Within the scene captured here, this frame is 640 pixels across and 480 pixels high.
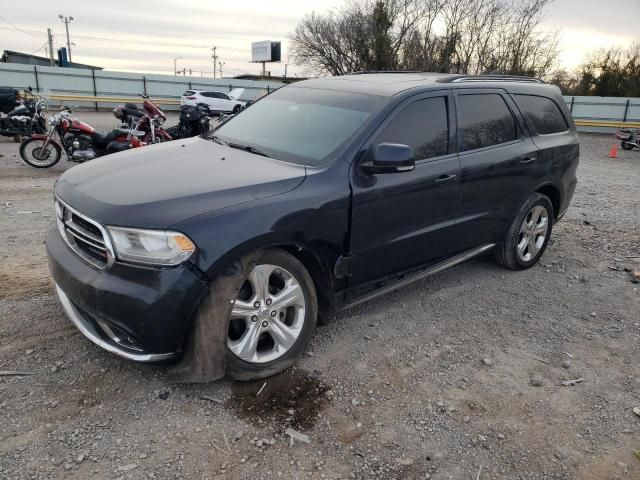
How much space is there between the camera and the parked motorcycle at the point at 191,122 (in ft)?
35.7

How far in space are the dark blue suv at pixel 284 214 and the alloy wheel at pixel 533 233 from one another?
30 cm

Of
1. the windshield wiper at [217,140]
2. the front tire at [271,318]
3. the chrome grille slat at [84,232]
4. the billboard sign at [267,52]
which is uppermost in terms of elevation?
the billboard sign at [267,52]

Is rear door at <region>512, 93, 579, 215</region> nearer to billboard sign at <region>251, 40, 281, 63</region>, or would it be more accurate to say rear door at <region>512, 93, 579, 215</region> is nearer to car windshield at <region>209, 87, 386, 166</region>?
car windshield at <region>209, 87, 386, 166</region>

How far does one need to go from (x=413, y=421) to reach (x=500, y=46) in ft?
108

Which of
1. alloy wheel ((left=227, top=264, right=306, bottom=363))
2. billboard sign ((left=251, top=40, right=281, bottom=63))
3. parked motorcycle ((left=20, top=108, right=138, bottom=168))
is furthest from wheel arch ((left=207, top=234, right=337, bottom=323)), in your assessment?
billboard sign ((left=251, top=40, right=281, bottom=63))

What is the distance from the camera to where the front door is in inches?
130

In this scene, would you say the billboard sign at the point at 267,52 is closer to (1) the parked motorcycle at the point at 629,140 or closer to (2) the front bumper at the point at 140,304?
(1) the parked motorcycle at the point at 629,140

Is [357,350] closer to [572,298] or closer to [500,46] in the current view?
[572,298]

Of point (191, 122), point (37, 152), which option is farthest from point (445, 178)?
point (37, 152)

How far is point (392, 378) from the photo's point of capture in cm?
317

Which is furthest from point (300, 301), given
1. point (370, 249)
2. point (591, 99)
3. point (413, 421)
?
point (591, 99)

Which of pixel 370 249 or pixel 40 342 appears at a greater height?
pixel 370 249

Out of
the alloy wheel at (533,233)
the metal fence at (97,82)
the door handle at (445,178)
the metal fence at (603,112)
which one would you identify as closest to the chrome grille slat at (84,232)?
the door handle at (445,178)

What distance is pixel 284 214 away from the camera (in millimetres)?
2865
